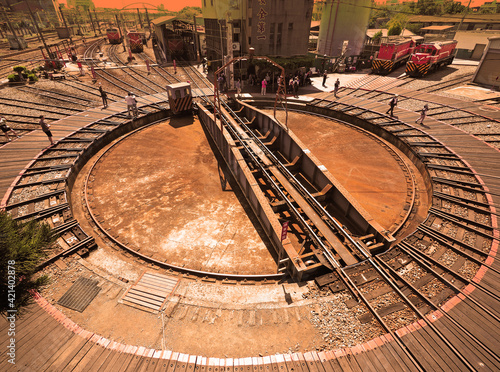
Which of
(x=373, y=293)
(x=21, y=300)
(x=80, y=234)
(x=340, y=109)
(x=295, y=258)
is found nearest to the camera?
(x=21, y=300)

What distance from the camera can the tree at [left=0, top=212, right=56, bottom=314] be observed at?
6.13m

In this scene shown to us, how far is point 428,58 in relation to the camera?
93.7 feet

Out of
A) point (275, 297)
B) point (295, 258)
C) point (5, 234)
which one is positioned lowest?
point (275, 297)

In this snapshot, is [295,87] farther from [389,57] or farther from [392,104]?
[389,57]

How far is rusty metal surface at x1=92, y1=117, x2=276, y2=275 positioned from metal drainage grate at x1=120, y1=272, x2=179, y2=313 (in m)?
1.09

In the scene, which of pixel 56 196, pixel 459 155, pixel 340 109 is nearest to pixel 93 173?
pixel 56 196

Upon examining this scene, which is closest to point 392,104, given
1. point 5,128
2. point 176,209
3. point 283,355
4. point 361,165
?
point 361,165

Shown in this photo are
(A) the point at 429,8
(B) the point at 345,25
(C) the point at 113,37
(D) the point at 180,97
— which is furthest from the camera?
(A) the point at 429,8

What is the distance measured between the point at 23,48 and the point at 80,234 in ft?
195

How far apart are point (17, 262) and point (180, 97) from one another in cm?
1733

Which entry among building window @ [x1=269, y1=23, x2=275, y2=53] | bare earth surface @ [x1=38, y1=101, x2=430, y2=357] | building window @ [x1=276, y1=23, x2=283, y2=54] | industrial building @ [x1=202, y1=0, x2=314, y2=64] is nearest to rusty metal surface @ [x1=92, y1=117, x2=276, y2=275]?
bare earth surface @ [x1=38, y1=101, x2=430, y2=357]

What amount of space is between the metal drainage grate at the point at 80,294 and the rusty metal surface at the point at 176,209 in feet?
7.24

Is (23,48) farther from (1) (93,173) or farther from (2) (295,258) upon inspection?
(2) (295,258)

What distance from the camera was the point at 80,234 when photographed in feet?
32.8
